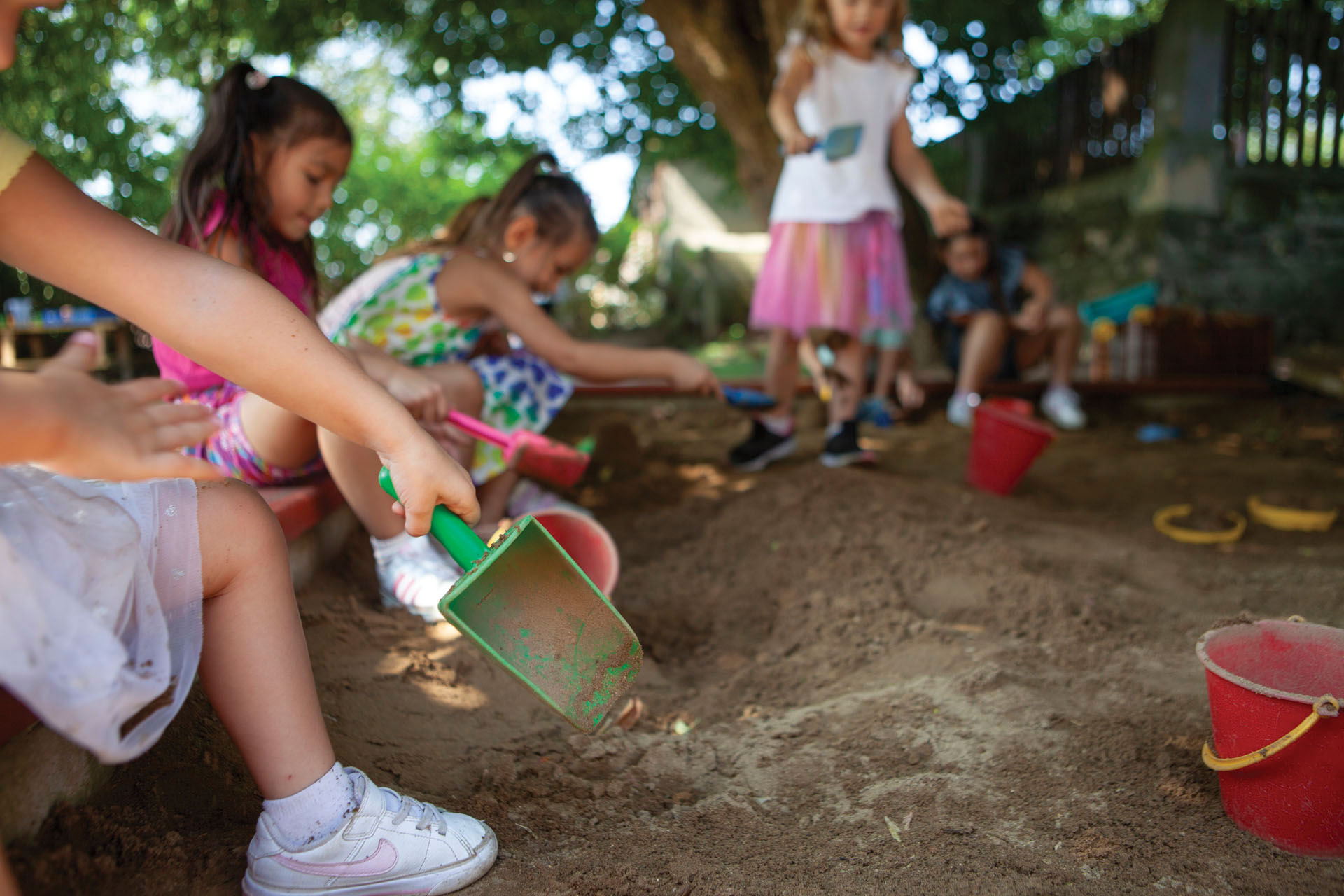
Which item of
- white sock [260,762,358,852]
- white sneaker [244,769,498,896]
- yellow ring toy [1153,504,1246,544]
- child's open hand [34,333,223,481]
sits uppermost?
child's open hand [34,333,223,481]

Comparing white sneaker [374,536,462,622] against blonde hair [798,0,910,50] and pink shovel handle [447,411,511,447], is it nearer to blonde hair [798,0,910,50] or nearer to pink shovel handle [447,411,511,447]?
pink shovel handle [447,411,511,447]

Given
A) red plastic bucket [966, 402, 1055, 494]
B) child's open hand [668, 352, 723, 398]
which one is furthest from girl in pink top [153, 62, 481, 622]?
red plastic bucket [966, 402, 1055, 494]

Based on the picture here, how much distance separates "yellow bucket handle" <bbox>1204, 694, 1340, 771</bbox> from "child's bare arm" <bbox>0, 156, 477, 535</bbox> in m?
1.07

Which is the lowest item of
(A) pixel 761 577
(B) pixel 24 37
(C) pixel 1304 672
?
(A) pixel 761 577

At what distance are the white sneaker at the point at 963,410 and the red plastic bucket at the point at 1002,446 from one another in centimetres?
123

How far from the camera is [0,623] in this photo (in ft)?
2.66

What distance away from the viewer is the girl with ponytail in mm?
2371

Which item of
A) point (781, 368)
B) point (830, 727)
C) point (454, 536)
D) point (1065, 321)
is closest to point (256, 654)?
point (454, 536)

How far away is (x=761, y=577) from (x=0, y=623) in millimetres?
1766

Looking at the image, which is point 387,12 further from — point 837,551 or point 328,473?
point 837,551

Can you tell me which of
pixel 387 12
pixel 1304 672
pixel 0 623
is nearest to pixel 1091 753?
pixel 1304 672

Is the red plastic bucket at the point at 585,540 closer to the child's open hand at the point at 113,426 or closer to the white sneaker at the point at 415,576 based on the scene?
the white sneaker at the point at 415,576

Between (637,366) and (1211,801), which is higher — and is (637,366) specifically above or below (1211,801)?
above

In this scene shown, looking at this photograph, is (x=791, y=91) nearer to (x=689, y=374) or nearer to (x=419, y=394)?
(x=689, y=374)
